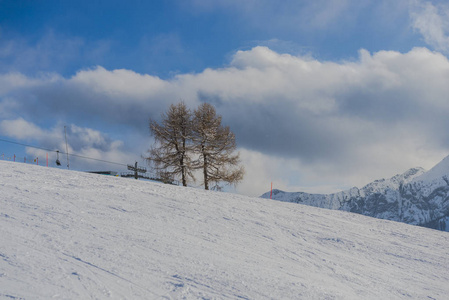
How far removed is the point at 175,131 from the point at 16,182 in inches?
711

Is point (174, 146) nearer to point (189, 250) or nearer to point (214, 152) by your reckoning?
point (214, 152)

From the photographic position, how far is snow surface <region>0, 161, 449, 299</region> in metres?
6.69

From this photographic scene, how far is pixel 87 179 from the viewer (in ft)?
59.5

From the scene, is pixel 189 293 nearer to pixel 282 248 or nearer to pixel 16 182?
pixel 282 248

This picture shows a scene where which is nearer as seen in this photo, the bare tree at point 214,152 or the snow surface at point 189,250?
the snow surface at point 189,250

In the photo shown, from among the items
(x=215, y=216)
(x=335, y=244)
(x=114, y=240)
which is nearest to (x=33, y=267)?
(x=114, y=240)

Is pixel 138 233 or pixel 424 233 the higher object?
pixel 138 233

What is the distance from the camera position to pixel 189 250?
29.1 ft

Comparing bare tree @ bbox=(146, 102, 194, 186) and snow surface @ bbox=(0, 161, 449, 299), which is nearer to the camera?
snow surface @ bbox=(0, 161, 449, 299)

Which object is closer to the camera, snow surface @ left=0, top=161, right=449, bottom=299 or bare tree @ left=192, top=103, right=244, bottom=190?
snow surface @ left=0, top=161, right=449, bottom=299

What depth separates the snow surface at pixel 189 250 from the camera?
22.0ft

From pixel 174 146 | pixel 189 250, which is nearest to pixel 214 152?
pixel 174 146

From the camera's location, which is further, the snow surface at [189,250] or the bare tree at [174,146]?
the bare tree at [174,146]

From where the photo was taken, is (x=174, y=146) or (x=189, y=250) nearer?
(x=189, y=250)
